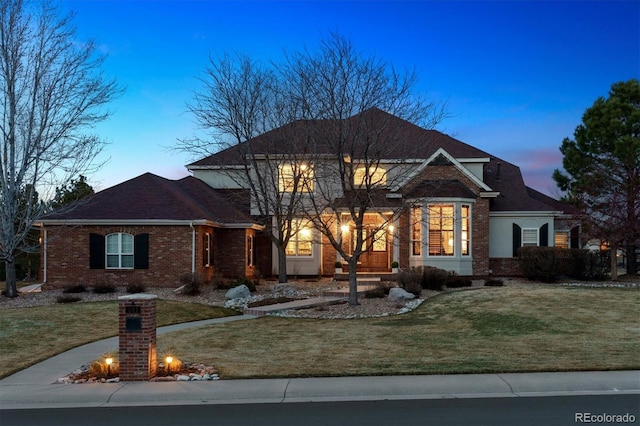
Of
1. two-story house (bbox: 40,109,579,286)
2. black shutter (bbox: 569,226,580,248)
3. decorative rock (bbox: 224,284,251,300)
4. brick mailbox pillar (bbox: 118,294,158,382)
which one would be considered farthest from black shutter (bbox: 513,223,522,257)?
brick mailbox pillar (bbox: 118,294,158,382)

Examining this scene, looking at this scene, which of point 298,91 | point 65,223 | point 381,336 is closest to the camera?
point 381,336

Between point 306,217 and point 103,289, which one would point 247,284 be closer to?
point 306,217

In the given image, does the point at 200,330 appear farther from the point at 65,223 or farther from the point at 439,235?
the point at 439,235

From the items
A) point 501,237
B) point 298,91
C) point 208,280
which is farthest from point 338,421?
point 501,237

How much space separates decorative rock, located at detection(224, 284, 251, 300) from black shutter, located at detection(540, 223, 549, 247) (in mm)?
15314

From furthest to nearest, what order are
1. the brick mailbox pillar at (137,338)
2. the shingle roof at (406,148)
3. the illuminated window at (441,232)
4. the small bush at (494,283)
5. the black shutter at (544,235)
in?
the black shutter at (544,235) < the illuminated window at (441,232) < the small bush at (494,283) < the shingle roof at (406,148) < the brick mailbox pillar at (137,338)

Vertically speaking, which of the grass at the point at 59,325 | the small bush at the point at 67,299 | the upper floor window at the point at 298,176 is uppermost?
the upper floor window at the point at 298,176

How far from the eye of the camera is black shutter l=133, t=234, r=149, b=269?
25.4 metres

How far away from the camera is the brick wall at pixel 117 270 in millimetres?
25344

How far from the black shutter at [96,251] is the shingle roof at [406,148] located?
Answer: 7138 mm

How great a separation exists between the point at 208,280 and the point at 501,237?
1447cm

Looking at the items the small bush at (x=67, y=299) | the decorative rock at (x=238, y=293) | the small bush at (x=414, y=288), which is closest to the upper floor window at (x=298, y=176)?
the decorative rock at (x=238, y=293)

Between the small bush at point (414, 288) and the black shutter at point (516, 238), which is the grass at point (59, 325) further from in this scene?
the black shutter at point (516, 238)

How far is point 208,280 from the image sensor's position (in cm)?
2661
